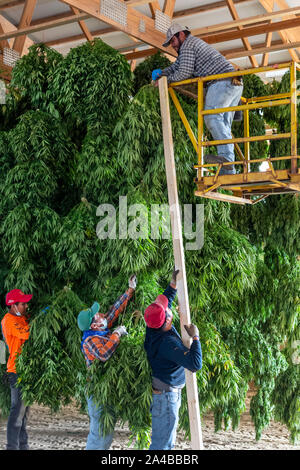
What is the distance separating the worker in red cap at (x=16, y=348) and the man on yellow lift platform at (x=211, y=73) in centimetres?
260

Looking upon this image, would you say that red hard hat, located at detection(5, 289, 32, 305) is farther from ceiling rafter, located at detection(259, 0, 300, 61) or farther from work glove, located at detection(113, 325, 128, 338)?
ceiling rafter, located at detection(259, 0, 300, 61)

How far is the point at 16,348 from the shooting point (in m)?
6.79

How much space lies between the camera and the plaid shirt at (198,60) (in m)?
5.88

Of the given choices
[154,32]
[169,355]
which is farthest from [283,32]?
[169,355]

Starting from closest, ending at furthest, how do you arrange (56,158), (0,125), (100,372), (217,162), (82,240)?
(217,162)
(100,372)
(82,240)
(56,158)
(0,125)

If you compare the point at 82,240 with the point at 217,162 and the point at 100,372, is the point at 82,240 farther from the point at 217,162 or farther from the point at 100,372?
the point at 217,162

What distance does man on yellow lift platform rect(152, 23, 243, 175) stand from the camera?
19.0 ft

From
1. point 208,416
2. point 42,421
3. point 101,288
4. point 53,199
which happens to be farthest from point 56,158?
point 208,416

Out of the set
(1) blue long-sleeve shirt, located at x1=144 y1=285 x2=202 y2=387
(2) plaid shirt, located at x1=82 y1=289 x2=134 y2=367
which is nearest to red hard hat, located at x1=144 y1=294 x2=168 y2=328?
(1) blue long-sleeve shirt, located at x1=144 y1=285 x2=202 y2=387

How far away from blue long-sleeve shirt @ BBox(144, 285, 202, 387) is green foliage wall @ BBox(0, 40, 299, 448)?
85 centimetres

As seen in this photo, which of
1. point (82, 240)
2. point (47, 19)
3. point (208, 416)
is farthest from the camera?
point (208, 416)

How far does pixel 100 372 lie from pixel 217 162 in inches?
95.0

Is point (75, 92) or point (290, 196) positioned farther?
point (290, 196)

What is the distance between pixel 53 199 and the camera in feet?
25.5
